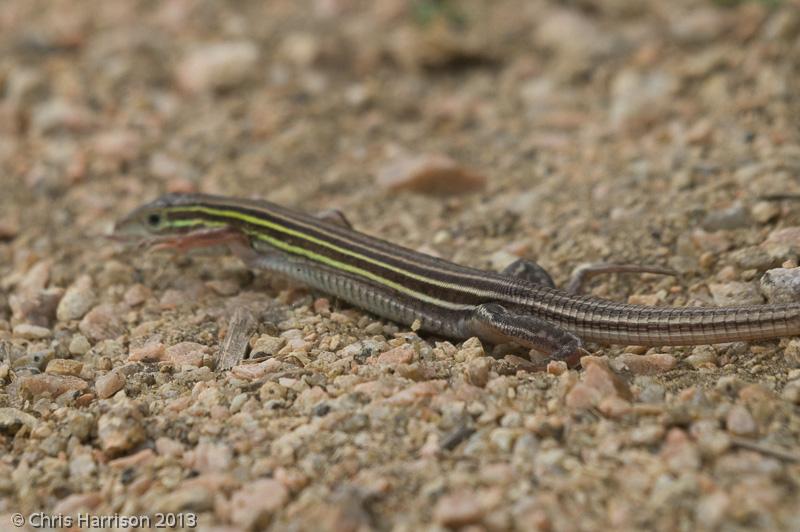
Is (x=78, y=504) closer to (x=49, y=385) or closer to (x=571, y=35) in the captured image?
(x=49, y=385)

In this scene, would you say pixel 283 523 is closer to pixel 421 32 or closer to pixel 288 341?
pixel 288 341

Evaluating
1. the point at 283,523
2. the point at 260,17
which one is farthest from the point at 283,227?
the point at 260,17

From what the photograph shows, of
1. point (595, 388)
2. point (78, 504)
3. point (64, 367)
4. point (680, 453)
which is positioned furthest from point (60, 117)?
point (680, 453)

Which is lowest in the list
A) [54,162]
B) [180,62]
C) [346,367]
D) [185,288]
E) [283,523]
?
[283,523]

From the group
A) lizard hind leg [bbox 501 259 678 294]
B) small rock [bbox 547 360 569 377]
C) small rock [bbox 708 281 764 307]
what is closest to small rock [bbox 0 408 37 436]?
small rock [bbox 547 360 569 377]

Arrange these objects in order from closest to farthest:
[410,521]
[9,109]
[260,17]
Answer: [410,521] < [9,109] < [260,17]

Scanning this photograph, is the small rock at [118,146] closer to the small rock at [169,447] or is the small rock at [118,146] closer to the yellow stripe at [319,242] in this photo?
the yellow stripe at [319,242]
